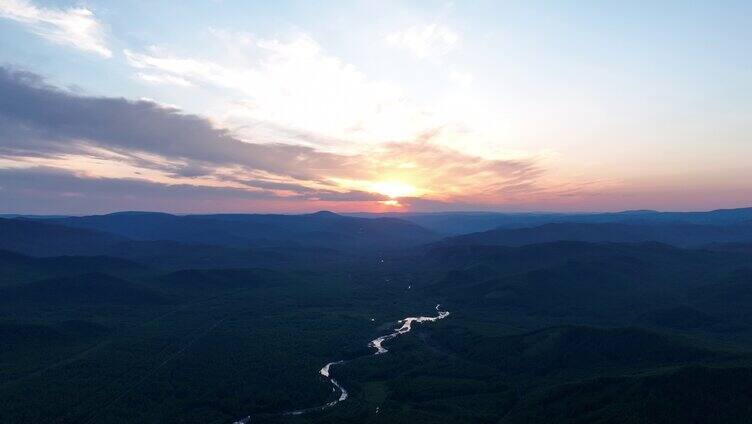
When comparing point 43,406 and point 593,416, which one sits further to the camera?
point 43,406

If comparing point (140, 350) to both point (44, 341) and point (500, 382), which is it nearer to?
point (44, 341)

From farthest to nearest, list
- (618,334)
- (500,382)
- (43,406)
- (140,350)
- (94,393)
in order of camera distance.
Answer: (140,350) < (618,334) < (500,382) < (94,393) < (43,406)

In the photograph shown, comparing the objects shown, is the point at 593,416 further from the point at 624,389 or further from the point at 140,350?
the point at 140,350

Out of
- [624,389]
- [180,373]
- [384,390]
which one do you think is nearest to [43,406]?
[180,373]

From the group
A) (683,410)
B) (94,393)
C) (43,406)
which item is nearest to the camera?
(683,410)

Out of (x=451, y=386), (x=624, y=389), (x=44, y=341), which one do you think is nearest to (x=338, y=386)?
(x=451, y=386)

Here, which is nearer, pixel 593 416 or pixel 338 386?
pixel 593 416

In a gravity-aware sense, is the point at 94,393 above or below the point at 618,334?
below

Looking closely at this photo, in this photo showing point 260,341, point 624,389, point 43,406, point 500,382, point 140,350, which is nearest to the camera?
point 624,389

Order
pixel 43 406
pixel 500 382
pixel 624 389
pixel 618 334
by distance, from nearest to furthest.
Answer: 1. pixel 624 389
2. pixel 43 406
3. pixel 500 382
4. pixel 618 334
